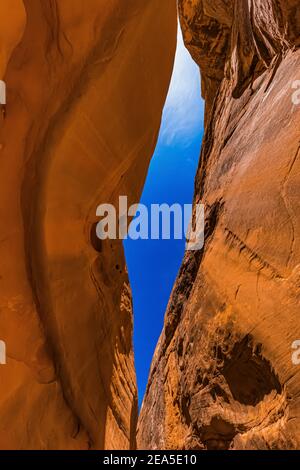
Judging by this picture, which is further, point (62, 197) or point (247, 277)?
point (62, 197)

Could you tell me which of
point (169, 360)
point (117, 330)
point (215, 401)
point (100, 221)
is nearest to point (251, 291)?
point (215, 401)

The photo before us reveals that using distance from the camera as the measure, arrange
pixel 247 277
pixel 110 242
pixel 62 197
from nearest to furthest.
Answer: pixel 247 277 → pixel 62 197 → pixel 110 242

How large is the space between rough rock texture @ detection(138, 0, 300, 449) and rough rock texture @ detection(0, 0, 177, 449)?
44.7 inches

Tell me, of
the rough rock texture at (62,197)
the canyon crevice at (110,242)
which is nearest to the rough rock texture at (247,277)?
the canyon crevice at (110,242)

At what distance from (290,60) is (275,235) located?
6.76 ft

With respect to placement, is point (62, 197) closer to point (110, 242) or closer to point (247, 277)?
point (110, 242)

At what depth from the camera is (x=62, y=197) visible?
13.1 ft

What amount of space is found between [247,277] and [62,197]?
6.19ft

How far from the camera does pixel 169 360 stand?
6211mm

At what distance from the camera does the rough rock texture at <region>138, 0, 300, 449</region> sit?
9.82ft

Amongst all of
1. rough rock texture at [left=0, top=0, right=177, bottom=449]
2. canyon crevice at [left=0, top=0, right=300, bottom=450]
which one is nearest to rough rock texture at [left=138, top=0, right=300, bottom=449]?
canyon crevice at [left=0, top=0, right=300, bottom=450]

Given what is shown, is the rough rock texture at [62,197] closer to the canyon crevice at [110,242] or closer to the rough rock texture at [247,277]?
the canyon crevice at [110,242]

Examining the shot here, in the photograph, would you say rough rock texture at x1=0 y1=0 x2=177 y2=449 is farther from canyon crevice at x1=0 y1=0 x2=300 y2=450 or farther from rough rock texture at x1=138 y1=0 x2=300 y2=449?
rough rock texture at x1=138 y1=0 x2=300 y2=449

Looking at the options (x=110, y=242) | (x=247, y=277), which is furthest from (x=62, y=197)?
(x=247, y=277)
